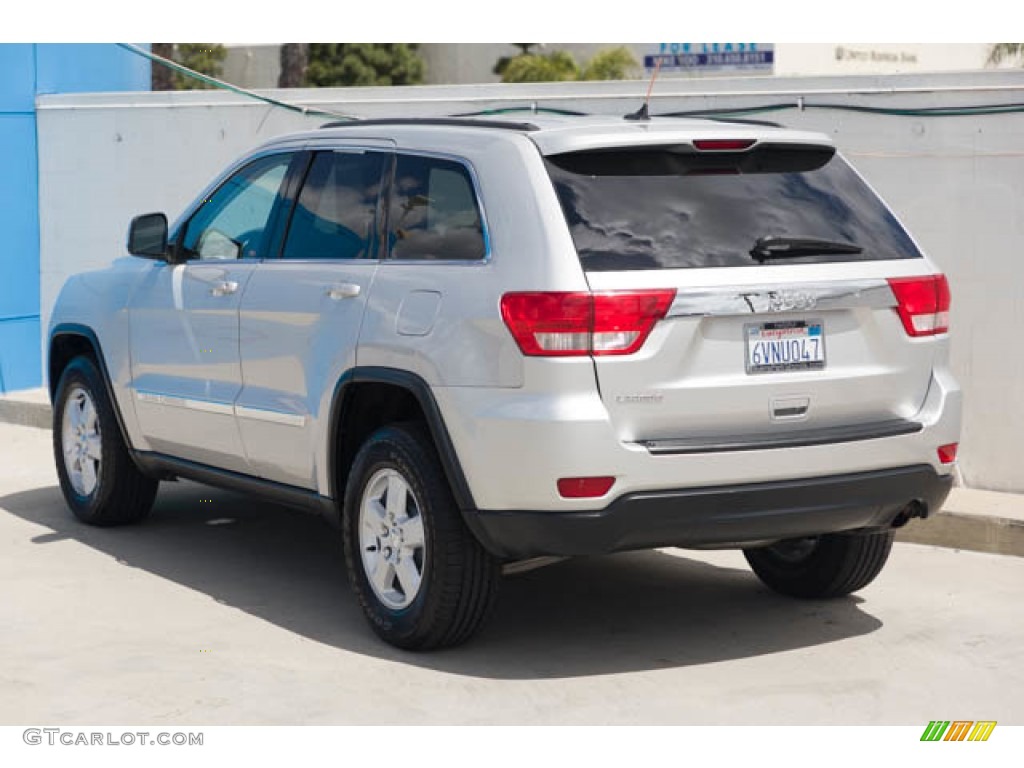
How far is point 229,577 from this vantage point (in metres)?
7.64

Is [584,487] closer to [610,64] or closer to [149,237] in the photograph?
[149,237]

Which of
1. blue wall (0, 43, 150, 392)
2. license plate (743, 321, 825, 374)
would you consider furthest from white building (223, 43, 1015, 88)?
license plate (743, 321, 825, 374)

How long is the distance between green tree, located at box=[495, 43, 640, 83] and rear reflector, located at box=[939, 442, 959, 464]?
50.6 meters

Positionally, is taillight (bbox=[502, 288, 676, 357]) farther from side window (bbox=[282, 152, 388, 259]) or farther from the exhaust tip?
the exhaust tip

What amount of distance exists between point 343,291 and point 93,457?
98.8 inches

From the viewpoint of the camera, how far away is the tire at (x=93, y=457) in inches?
330

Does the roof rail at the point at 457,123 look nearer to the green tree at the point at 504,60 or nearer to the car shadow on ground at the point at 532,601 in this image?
the car shadow on ground at the point at 532,601

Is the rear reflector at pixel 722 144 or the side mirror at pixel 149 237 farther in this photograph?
the side mirror at pixel 149 237

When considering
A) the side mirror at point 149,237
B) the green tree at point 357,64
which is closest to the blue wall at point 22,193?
the side mirror at point 149,237

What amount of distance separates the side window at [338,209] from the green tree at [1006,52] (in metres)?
39.9
